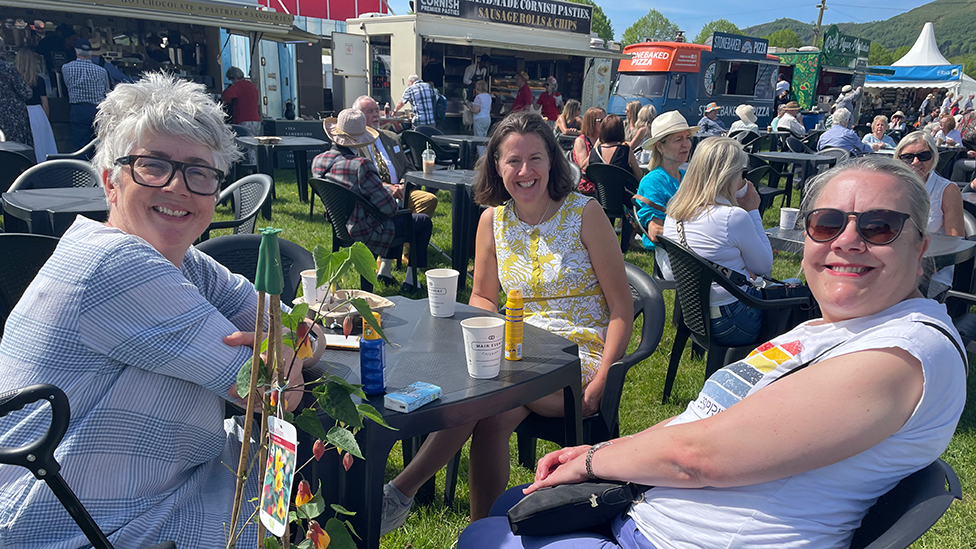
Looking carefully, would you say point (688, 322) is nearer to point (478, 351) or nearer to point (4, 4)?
point (478, 351)

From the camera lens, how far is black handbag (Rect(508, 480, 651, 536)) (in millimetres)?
1365

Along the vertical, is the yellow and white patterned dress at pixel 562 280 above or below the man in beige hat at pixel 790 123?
below

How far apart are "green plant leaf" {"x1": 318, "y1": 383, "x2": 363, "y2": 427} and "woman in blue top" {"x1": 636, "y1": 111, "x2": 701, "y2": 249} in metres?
3.53

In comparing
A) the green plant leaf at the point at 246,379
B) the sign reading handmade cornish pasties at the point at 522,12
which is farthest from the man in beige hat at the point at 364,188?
the sign reading handmade cornish pasties at the point at 522,12

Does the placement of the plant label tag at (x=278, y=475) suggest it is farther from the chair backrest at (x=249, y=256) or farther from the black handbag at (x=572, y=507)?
the chair backrest at (x=249, y=256)

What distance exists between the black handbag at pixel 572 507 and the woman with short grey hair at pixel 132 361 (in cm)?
57

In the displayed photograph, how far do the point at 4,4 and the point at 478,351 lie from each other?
10196 millimetres

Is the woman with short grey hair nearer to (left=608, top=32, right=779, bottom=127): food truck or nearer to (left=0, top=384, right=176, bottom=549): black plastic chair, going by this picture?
(left=0, top=384, right=176, bottom=549): black plastic chair

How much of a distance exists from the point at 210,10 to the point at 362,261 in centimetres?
1106

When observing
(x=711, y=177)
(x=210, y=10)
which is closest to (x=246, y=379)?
(x=711, y=177)

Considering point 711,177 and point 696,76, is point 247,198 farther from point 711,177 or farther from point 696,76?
point 696,76

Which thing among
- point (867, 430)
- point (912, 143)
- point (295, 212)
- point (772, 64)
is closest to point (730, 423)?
point (867, 430)

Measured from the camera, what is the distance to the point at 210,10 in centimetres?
1023

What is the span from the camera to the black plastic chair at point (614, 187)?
19.6ft
